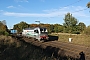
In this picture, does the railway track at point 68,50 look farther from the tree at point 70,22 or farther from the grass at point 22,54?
the tree at point 70,22

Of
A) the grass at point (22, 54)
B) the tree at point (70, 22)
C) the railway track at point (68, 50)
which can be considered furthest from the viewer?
the tree at point (70, 22)

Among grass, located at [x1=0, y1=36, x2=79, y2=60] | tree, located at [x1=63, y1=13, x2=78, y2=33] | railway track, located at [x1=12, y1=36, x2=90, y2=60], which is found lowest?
railway track, located at [x1=12, y1=36, x2=90, y2=60]

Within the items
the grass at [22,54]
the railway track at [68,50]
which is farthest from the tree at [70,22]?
the grass at [22,54]

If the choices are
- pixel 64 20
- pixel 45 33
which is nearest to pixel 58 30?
pixel 64 20

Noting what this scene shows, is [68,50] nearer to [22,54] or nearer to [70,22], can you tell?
[22,54]

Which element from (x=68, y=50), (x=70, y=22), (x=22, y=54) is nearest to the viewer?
(x=22, y=54)

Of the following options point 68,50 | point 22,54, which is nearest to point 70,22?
point 68,50

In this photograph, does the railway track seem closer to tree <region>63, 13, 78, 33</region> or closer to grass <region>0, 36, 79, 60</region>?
grass <region>0, 36, 79, 60</region>

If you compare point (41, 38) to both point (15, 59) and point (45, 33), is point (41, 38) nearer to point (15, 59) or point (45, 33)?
point (45, 33)

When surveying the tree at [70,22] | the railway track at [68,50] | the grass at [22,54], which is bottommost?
the railway track at [68,50]

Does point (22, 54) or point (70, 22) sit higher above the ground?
point (70, 22)

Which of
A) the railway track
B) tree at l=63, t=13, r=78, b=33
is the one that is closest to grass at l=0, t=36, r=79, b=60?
the railway track

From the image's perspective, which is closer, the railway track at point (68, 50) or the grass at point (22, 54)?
the grass at point (22, 54)

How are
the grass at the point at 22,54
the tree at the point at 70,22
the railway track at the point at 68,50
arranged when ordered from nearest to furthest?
1. the grass at the point at 22,54
2. the railway track at the point at 68,50
3. the tree at the point at 70,22
